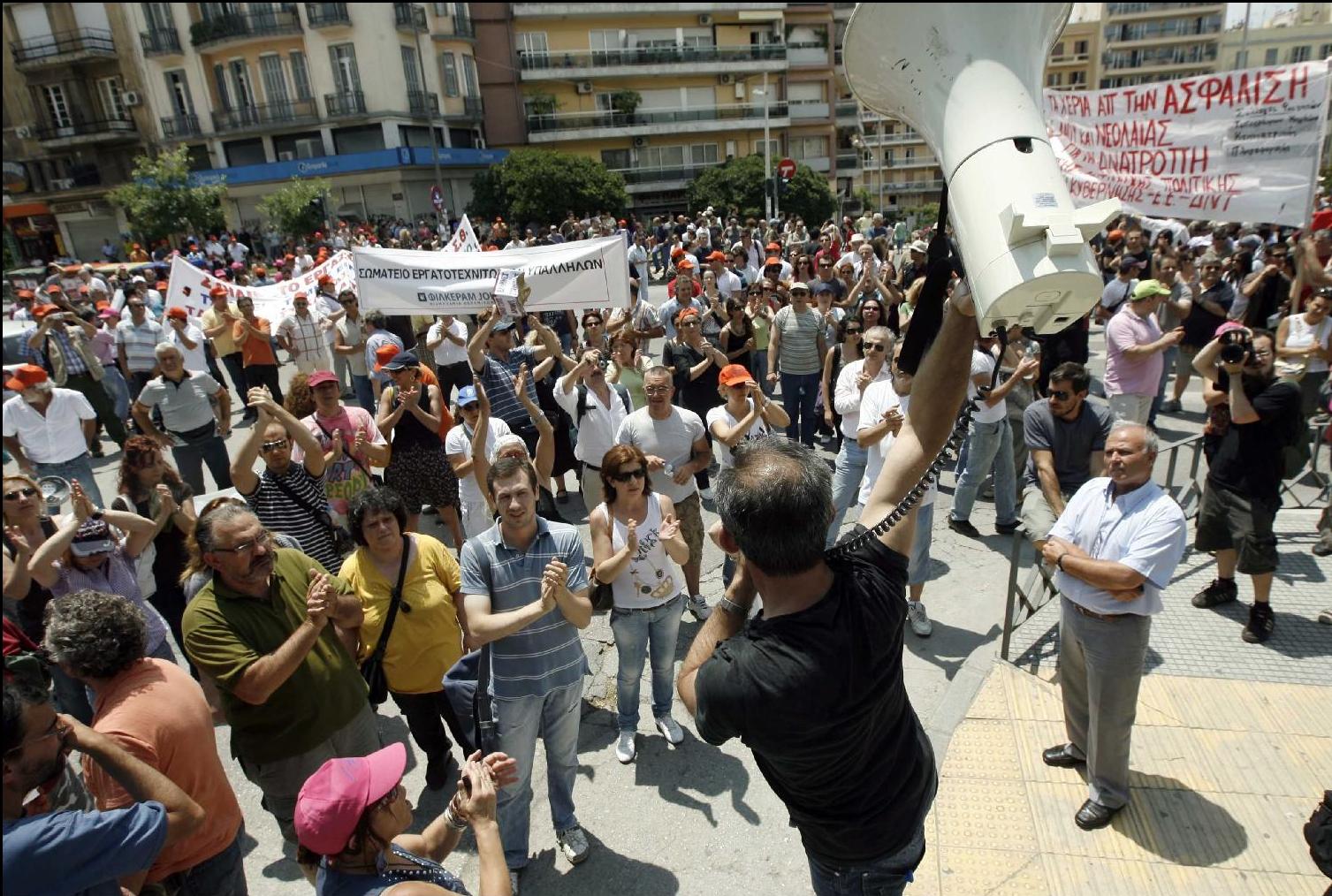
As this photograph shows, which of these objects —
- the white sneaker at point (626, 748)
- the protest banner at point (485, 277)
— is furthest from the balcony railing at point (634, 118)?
the white sneaker at point (626, 748)

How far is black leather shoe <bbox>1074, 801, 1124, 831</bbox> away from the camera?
345cm

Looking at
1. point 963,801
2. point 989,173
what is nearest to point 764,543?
point 989,173

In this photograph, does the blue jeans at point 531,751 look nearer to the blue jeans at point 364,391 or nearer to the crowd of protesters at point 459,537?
the crowd of protesters at point 459,537

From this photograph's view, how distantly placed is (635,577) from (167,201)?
34.3 metres

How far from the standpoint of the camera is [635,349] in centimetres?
736

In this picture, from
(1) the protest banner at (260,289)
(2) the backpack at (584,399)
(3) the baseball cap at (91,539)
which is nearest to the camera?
(3) the baseball cap at (91,539)

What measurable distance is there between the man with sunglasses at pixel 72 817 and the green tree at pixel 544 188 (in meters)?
35.1

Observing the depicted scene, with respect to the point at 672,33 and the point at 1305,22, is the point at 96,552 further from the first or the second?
the point at 1305,22

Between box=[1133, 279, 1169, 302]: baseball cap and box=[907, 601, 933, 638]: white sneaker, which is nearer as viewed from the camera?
box=[907, 601, 933, 638]: white sneaker

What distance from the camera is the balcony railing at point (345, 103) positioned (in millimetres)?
39344

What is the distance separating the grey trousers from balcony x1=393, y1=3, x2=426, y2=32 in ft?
146

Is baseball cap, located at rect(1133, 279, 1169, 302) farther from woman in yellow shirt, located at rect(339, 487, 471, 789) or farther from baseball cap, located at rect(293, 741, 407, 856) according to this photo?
baseball cap, located at rect(293, 741, 407, 856)

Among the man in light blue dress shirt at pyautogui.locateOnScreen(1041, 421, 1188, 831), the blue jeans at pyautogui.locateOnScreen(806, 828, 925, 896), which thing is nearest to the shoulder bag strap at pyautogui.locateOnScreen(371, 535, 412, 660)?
the blue jeans at pyautogui.locateOnScreen(806, 828, 925, 896)

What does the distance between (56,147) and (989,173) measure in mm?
55628
